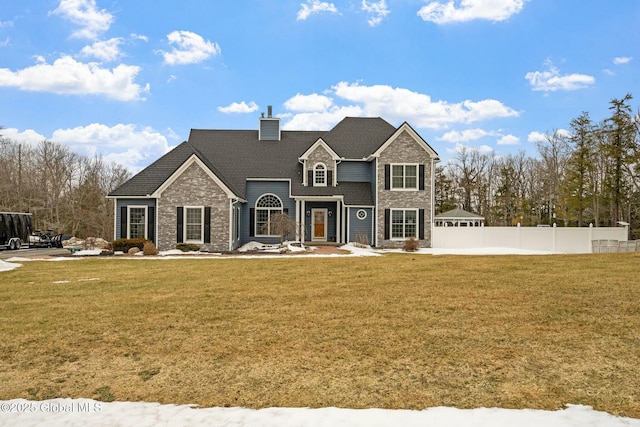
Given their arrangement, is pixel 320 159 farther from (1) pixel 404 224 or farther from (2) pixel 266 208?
(1) pixel 404 224

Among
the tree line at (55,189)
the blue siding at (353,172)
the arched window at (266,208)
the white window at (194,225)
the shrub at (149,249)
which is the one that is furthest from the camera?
the tree line at (55,189)

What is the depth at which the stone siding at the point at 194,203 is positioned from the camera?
942 inches

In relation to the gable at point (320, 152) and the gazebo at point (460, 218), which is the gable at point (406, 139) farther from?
the gazebo at point (460, 218)

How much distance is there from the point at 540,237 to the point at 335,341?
73.3ft

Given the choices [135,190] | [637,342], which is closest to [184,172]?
[135,190]

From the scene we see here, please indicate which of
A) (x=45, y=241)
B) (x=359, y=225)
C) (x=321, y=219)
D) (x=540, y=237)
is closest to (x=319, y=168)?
(x=321, y=219)

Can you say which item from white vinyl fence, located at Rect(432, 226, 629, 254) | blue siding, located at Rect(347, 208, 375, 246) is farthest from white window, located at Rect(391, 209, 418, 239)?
white vinyl fence, located at Rect(432, 226, 629, 254)

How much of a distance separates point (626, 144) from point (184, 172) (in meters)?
30.6

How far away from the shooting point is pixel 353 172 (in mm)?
29078

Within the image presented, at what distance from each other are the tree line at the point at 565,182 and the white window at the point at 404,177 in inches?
662

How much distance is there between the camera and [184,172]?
23938mm

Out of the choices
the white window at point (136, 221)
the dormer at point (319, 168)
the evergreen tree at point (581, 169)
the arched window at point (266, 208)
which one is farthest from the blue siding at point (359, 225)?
the evergreen tree at point (581, 169)

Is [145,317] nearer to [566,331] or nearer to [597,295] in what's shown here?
[566,331]

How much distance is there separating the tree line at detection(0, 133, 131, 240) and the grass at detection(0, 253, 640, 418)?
32.5 metres
